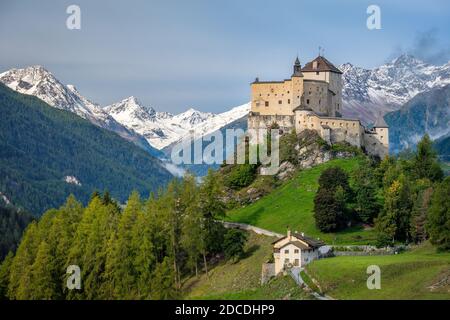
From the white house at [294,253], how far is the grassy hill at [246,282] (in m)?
2.84

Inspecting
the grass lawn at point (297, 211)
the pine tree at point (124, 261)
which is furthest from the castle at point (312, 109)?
the pine tree at point (124, 261)

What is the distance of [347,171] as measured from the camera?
5561 inches

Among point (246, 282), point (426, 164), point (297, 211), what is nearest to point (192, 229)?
point (246, 282)

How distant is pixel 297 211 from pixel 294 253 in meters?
26.4

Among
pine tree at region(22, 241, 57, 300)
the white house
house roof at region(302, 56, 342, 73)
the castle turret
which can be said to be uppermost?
house roof at region(302, 56, 342, 73)

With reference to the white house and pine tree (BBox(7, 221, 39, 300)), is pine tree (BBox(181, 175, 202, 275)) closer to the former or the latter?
the white house

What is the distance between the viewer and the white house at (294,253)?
109 m

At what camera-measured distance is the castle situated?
150 metres

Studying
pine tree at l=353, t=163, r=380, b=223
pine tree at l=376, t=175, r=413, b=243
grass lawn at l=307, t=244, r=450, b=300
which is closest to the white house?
grass lawn at l=307, t=244, r=450, b=300

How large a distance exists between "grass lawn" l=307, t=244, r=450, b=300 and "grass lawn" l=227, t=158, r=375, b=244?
18.3m

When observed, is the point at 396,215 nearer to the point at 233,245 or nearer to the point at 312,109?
the point at 233,245
